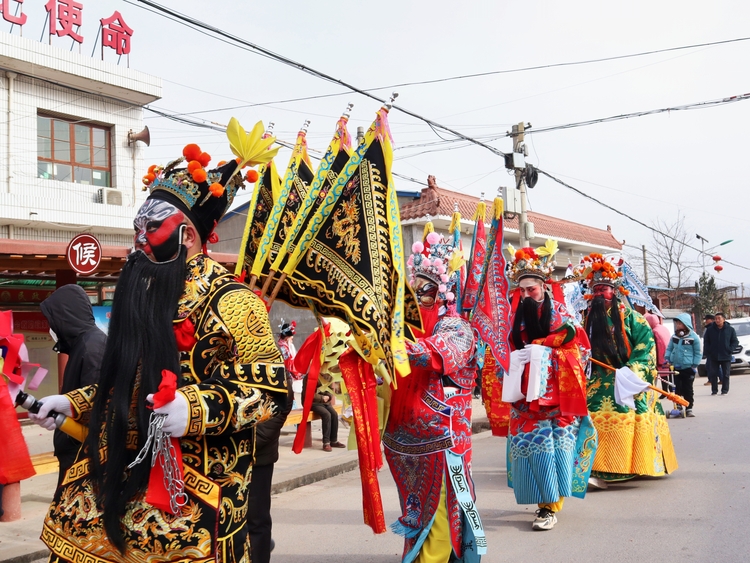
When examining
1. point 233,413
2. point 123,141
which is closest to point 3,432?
point 233,413

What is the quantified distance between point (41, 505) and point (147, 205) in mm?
5122

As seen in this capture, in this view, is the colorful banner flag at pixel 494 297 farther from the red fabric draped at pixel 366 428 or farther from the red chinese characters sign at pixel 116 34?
the red chinese characters sign at pixel 116 34

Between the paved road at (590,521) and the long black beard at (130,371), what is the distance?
3.06m

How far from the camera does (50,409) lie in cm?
247

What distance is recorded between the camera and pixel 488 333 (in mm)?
4770

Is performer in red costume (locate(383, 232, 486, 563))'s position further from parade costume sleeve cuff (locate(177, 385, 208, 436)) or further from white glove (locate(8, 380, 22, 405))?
white glove (locate(8, 380, 22, 405))

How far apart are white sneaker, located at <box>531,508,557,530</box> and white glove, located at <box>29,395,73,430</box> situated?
4.17 metres

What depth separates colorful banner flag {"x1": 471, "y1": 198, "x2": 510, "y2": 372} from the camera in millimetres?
4750

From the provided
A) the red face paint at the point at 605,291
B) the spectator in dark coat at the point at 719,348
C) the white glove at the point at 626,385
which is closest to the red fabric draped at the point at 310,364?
the white glove at the point at 626,385

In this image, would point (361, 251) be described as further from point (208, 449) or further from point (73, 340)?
point (73, 340)

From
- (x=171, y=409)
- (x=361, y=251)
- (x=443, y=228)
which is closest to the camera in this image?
(x=171, y=409)

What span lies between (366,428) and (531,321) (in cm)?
276

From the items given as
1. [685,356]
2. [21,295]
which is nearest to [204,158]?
[21,295]

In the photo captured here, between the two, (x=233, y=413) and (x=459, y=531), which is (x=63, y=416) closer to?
(x=233, y=413)
